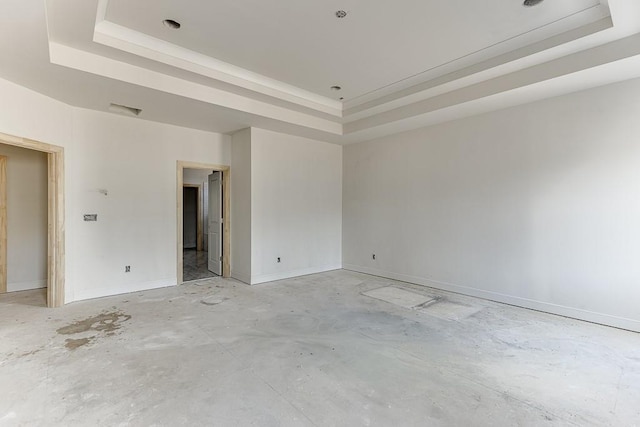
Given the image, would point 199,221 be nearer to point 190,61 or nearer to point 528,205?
point 190,61

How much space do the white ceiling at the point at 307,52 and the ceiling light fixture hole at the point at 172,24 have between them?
0.18ft

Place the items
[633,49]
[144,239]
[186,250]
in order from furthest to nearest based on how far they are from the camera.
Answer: [186,250]
[144,239]
[633,49]

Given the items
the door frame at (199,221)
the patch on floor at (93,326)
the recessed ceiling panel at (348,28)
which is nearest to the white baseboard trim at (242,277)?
the patch on floor at (93,326)

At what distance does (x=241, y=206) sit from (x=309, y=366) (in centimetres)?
354

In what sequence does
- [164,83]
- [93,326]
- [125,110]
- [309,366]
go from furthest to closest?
[125,110], [164,83], [93,326], [309,366]

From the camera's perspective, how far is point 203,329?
335 cm

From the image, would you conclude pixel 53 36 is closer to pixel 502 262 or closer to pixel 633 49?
pixel 633 49

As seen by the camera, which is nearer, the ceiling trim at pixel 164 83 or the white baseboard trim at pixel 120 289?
the ceiling trim at pixel 164 83

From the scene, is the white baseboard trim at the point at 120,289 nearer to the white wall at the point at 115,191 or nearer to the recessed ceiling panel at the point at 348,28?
the white wall at the point at 115,191

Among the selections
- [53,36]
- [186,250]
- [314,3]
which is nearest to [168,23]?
[53,36]

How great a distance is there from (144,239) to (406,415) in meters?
4.54

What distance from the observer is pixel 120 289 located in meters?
4.65

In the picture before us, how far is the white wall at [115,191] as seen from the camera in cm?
418

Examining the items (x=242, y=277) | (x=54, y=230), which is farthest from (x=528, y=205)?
(x=54, y=230)
